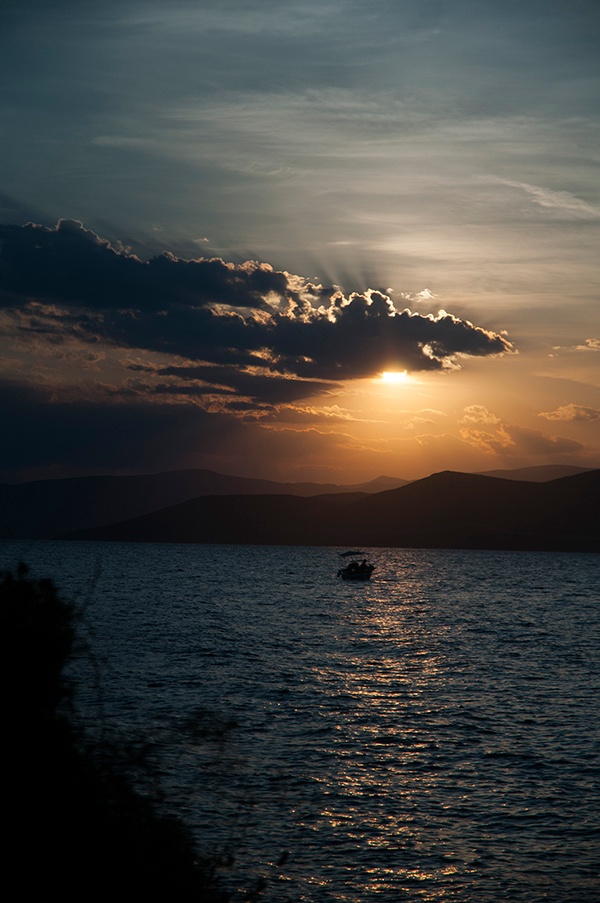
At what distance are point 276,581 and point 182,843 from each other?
147 m

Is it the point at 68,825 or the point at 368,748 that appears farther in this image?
the point at 368,748

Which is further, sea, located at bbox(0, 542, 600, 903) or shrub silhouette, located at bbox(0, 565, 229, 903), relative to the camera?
sea, located at bbox(0, 542, 600, 903)

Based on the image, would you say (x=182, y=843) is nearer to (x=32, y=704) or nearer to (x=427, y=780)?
(x=32, y=704)

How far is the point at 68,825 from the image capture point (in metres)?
14.6

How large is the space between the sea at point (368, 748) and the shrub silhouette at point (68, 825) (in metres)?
1.16

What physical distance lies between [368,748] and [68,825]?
72.1 ft

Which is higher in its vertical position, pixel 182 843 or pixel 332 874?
pixel 182 843

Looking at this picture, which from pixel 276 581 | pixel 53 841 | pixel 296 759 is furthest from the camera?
pixel 276 581

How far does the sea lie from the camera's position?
2253 centimetres

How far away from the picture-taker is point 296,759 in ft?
107

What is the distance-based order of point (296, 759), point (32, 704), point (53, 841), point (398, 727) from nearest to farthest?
point (53, 841) < point (32, 704) < point (296, 759) < point (398, 727)

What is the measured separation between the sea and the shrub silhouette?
3.79ft

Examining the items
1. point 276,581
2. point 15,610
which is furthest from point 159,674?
point 276,581

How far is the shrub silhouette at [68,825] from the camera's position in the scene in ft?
44.8
